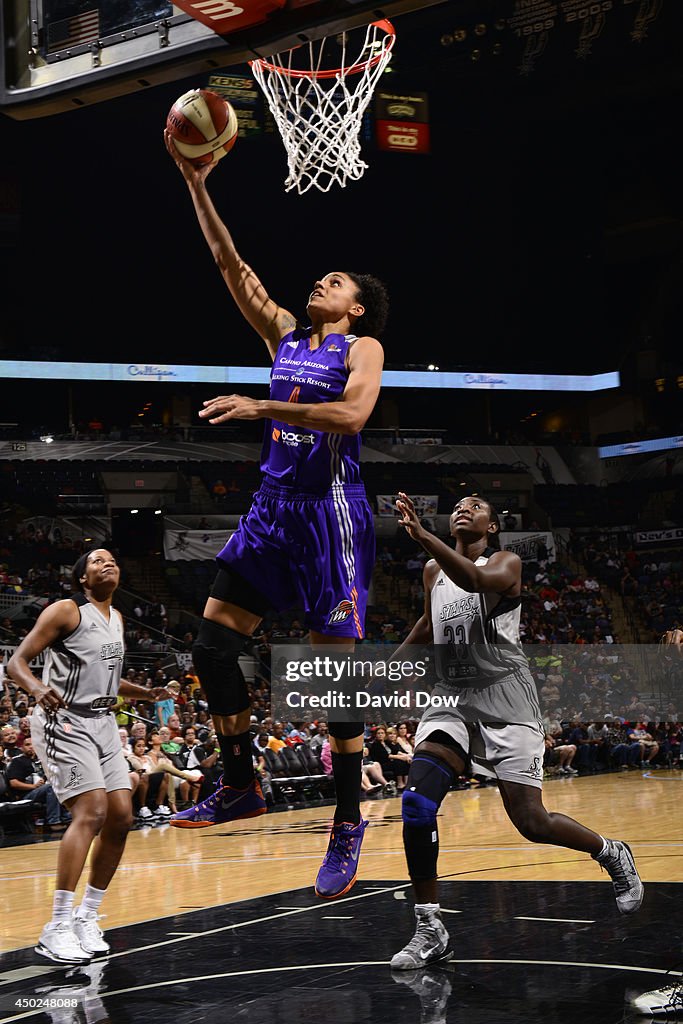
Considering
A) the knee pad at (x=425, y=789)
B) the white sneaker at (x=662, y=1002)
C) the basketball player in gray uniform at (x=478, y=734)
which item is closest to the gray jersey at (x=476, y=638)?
the basketball player in gray uniform at (x=478, y=734)

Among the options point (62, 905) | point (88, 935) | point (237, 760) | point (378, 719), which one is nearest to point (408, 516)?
point (237, 760)

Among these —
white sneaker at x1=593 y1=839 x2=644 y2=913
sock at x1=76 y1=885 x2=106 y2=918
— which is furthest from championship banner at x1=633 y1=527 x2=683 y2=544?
sock at x1=76 y1=885 x2=106 y2=918

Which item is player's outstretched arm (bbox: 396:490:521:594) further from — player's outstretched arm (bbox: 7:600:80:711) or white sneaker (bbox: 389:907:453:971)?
player's outstretched arm (bbox: 7:600:80:711)

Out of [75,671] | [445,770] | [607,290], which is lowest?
[445,770]

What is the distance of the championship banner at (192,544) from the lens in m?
23.5

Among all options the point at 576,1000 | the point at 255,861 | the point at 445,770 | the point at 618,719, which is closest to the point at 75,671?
the point at 445,770

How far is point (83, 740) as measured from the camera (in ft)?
19.2

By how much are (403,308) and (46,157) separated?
351 inches

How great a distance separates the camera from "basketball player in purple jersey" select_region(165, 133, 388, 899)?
3.72m

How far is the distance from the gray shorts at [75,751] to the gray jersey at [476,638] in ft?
5.94

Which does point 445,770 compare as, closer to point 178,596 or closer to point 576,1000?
point 576,1000

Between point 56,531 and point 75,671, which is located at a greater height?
point 56,531

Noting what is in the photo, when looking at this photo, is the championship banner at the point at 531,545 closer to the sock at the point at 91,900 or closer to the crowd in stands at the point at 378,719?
the crowd in stands at the point at 378,719

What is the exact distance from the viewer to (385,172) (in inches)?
1029
